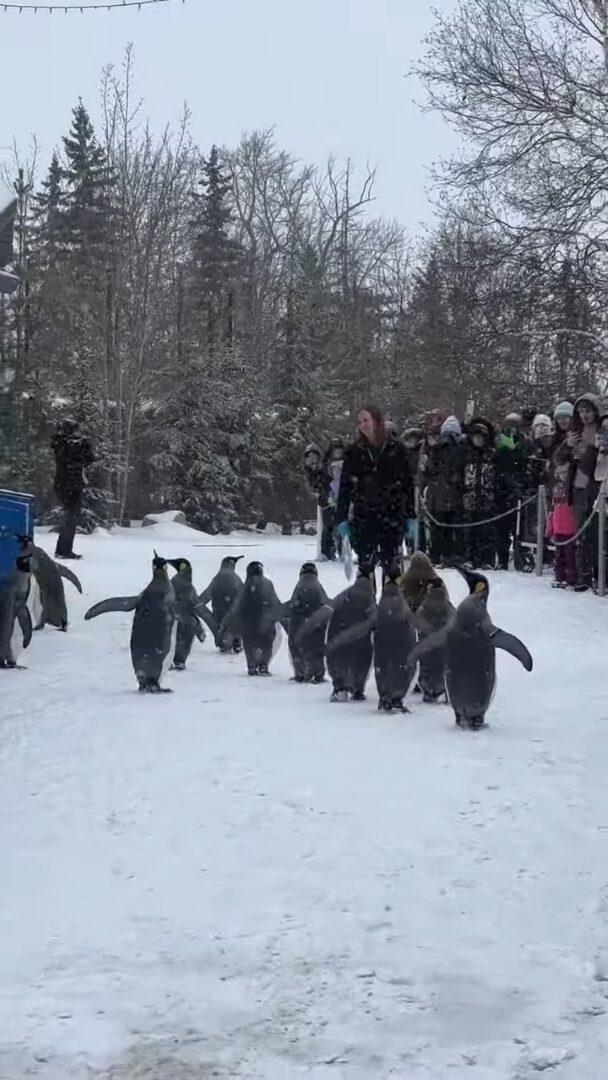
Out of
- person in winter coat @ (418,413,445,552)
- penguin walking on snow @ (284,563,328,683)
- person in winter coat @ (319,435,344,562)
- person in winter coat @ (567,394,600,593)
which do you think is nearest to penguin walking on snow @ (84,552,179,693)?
penguin walking on snow @ (284,563,328,683)

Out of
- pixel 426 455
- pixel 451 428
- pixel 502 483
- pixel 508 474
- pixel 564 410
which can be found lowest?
pixel 502 483

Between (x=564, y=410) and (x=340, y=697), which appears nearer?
(x=340, y=697)

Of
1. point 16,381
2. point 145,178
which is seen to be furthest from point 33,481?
point 145,178

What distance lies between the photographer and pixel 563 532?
12.8 metres

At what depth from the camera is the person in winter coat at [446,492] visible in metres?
15.0

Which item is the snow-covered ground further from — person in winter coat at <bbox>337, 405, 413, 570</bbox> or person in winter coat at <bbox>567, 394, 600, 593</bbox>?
person in winter coat at <bbox>567, 394, 600, 593</bbox>

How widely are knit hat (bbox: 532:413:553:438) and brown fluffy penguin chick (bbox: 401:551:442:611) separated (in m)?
6.60

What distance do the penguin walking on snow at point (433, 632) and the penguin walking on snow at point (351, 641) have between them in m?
0.30

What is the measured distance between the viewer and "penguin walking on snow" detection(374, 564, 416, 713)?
22.4 feet

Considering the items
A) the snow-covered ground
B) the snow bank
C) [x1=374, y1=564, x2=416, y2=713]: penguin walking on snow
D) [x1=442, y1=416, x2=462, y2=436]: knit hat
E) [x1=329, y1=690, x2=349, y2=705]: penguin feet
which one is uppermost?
[x1=442, y1=416, x2=462, y2=436]: knit hat

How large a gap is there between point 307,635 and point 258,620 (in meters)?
0.44

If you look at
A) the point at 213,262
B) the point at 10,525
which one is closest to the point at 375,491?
the point at 10,525

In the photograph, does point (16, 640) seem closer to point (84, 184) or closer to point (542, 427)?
point (542, 427)

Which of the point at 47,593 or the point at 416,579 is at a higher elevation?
the point at 416,579
